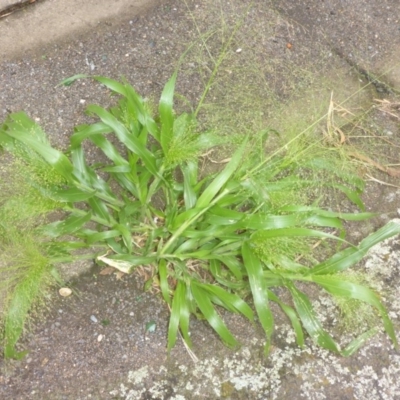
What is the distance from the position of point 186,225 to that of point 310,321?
1.45 ft

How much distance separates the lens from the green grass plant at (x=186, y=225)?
142 cm

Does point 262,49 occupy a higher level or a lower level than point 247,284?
higher

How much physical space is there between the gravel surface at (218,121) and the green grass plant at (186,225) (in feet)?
0.27

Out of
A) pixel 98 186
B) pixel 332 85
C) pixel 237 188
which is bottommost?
pixel 332 85

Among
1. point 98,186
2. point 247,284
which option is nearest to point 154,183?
point 98,186

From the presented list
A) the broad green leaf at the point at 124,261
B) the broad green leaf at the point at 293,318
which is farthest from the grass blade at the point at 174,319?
the broad green leaf at the point at 293,318

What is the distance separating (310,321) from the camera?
1494 millimetres

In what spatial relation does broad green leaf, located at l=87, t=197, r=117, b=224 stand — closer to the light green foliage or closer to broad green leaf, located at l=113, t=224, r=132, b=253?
broad green leaf, located at l=113, t=224, r=132, b=253

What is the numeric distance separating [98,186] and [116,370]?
530 mm

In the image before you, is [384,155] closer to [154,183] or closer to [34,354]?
[154,183]

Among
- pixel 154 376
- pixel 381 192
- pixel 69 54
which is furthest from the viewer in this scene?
pixel 69 54

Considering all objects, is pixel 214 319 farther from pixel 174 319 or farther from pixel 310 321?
pixel 310 321

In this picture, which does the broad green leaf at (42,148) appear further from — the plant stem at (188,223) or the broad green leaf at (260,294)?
the broad green leaf at (260,294)

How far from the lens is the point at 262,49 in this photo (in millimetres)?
2027
